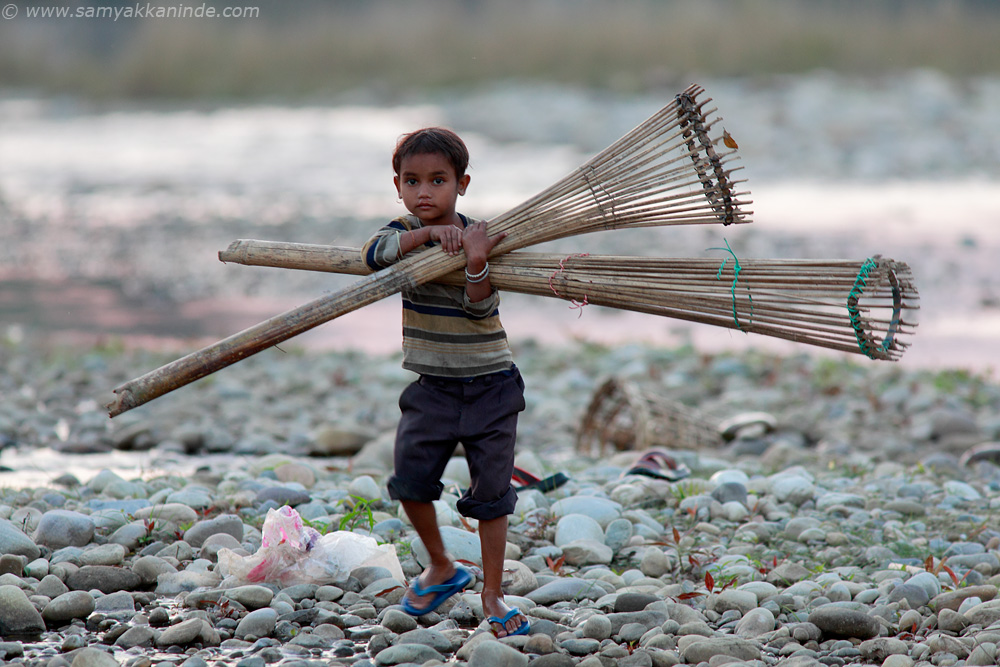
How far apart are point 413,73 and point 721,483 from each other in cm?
2224

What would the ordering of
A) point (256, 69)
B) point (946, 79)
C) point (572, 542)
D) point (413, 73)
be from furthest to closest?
1. point (256, 69)
2. point (413, 73)
3. point (946, 79)
4. point (572, 542)

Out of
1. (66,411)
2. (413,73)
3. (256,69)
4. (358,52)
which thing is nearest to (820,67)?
(413,73)

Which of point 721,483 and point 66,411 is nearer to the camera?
point 721,483

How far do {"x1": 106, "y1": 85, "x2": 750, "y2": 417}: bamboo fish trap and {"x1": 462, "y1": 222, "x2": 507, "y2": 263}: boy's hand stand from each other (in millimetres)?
29

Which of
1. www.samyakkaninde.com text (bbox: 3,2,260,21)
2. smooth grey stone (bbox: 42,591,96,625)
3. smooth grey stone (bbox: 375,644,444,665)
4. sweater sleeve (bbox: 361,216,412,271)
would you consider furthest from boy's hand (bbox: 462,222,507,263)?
www.samyakkaninde.com text (bbox: 3,2,260,21)

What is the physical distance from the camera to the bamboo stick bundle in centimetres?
296

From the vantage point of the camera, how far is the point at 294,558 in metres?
3.46

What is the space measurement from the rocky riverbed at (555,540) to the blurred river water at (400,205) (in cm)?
171

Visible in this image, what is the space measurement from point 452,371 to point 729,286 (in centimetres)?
89

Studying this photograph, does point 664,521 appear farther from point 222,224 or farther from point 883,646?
point 222,224

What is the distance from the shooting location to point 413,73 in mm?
25281

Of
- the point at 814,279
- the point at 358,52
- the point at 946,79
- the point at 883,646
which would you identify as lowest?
the point at 883,646

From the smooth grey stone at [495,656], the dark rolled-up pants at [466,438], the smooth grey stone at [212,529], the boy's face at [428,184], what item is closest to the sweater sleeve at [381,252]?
the boy's face at [428,184]

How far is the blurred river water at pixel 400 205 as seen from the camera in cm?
1018
